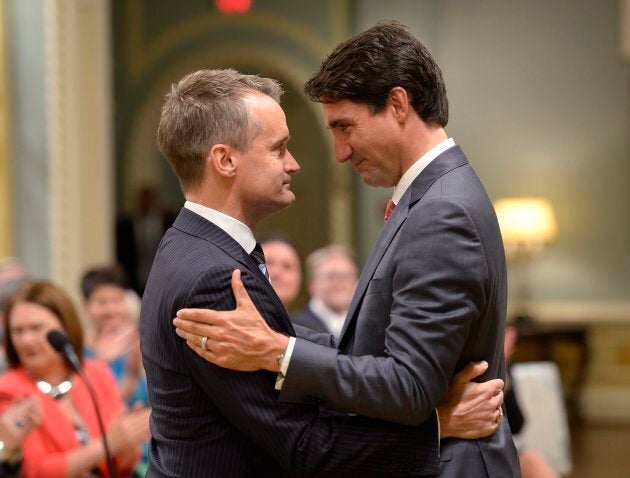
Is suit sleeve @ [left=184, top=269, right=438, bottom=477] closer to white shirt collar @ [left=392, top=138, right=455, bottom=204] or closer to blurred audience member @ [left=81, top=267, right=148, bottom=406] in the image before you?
white shirt collar @ [left=392, top=138, right=455, bottom=204]

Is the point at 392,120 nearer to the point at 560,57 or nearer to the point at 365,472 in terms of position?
the point at 365,472

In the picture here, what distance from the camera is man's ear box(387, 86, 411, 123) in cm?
215

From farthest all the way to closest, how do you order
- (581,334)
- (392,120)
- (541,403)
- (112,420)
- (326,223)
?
(326,223)
(581,334)
(541,403)
(112,420)
(392,120)

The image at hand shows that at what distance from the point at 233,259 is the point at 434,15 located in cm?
782

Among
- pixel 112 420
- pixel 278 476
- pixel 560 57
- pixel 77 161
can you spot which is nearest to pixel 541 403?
pixel 112 420

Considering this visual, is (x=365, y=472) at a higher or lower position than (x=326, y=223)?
higher

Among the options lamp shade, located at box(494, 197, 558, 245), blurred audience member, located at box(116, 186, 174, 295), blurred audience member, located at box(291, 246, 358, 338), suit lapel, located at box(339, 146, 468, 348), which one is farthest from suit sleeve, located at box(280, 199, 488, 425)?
blurred audience member, located at box(116, 186, 174, 295)

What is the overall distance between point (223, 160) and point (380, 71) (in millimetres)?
347

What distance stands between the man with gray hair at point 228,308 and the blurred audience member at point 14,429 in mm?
1119

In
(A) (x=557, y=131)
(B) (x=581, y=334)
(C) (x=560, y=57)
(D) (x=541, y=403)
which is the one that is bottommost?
(B) (x=581, y=334)

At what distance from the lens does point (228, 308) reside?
6.67 ft

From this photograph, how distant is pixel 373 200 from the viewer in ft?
32.2

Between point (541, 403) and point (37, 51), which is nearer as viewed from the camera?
point (541, 403)

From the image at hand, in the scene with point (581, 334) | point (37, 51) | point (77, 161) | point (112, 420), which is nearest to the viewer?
point (112, 420)
